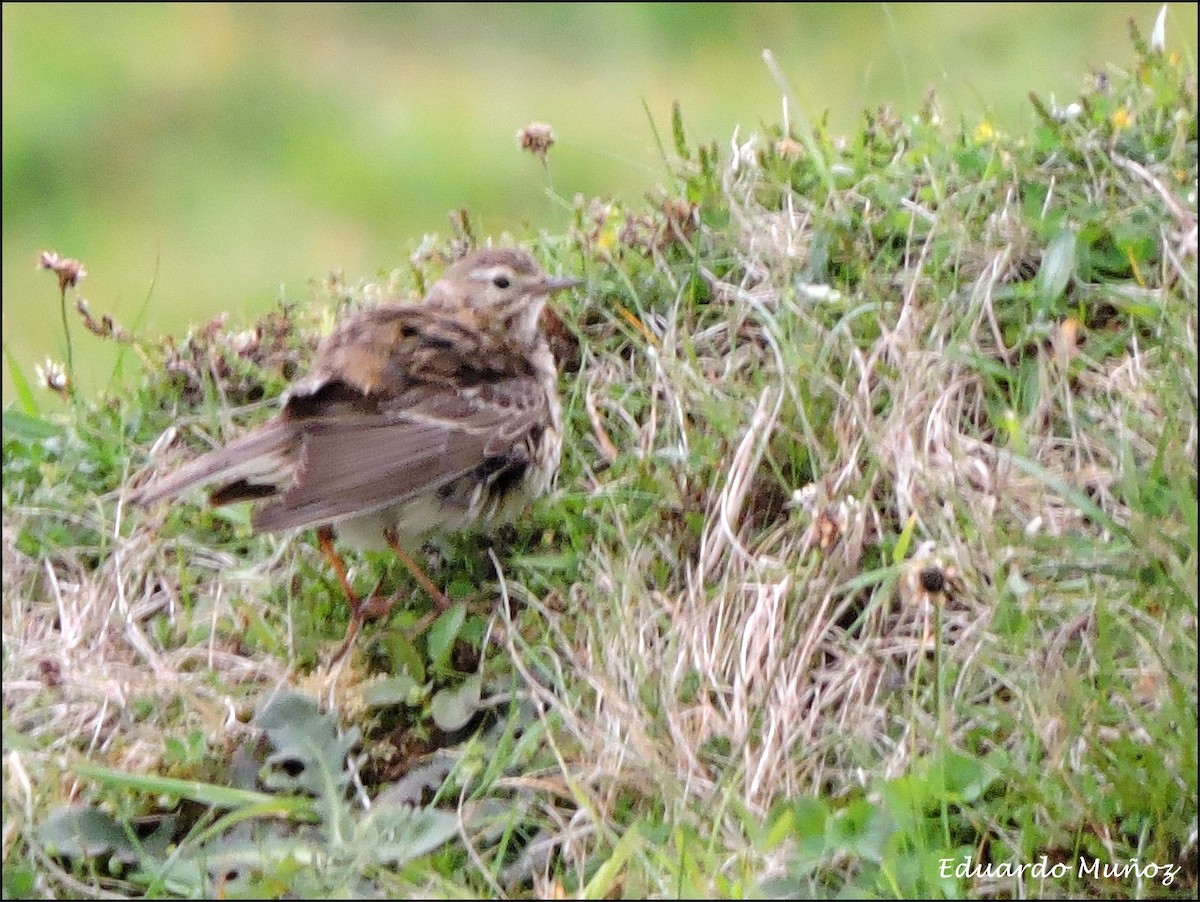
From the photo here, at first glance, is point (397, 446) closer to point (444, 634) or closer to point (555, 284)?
point (444, 634)

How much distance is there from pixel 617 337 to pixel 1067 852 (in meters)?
2.67

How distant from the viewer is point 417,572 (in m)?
5.66

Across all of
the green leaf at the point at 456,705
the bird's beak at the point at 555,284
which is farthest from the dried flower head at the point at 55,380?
the green leaf at the point at 456,705

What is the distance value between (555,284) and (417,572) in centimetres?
127

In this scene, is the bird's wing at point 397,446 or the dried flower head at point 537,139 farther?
the dried flower head at point 537,139

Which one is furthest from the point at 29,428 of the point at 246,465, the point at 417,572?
the point at 417,572

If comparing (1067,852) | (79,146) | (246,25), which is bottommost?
(1067,852)

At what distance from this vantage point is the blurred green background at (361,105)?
35.5 feet

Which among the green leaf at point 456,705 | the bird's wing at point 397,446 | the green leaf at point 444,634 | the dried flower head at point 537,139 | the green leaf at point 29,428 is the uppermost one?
the dried flower head at point 537,139

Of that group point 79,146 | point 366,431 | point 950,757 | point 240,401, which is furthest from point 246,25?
point 950,757

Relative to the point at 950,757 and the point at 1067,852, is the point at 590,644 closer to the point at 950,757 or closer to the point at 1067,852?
the point at 950,757

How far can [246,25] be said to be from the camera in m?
14.3

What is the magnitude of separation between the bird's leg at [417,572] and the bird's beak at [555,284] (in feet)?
3.78

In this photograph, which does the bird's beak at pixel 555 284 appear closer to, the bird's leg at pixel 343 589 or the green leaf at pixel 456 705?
the bird's leg at pixel 343 589
